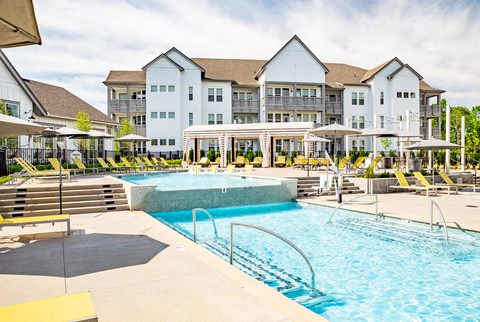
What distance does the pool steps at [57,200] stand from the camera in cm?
1088

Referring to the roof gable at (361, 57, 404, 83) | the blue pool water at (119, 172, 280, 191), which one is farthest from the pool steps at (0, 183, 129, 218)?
the roof gable at (361, 57, 404, 83)

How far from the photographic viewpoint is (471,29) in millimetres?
17188

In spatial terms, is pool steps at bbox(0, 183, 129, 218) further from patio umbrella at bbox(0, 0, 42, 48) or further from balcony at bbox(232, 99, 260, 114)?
balcony at bbox(232, 99, 260, 114)

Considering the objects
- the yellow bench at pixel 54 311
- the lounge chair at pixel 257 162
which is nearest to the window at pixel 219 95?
the lounge chair at pixel 257 162

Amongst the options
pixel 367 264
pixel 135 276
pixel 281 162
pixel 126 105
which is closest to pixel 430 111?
pixel 281 162

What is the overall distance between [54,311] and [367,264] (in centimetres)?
567

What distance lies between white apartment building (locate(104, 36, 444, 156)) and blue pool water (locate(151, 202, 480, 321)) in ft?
91.0

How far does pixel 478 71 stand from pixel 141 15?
74.7 feet

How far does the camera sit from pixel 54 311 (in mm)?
2723

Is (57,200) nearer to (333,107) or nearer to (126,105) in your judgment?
(126,105)

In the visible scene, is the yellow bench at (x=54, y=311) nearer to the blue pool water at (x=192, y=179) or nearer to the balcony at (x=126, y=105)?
the blue pool water at (x=192, y=179)

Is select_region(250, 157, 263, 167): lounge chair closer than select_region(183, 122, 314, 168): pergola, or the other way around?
select_region(183, 122, 314, 168): pergola

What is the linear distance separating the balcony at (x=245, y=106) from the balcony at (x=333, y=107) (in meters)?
8.08

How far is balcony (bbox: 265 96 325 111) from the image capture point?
3756cm
